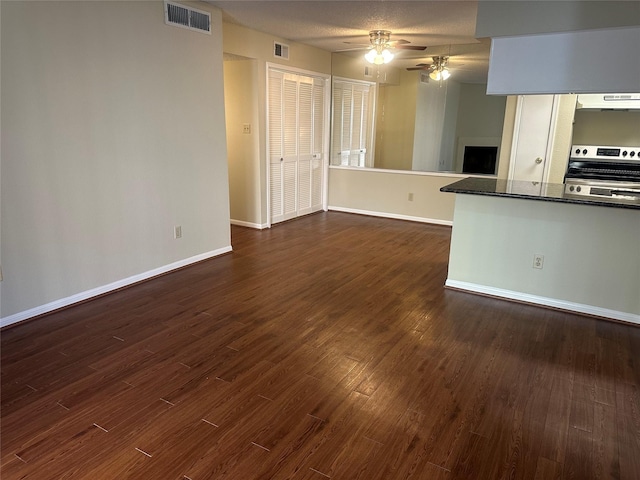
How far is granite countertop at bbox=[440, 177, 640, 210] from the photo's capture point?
310 centimetres

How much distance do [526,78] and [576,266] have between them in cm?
150

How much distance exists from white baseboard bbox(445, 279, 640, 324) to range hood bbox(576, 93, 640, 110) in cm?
269

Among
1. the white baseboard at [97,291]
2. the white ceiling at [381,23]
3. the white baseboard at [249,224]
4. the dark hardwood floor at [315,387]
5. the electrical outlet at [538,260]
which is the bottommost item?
the dark hardwood floor at [315,387]

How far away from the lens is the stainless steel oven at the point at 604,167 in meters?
4.77

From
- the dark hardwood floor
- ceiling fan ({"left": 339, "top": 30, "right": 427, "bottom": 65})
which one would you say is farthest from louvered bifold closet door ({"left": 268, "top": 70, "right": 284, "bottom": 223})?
the dark hardwood floor

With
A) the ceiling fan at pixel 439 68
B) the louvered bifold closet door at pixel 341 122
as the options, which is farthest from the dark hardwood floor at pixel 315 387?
the louvered bifold closet door at pixel 341 122

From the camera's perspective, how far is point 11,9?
2678mm

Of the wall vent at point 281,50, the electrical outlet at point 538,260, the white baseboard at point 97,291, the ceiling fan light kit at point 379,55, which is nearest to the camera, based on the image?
the white baseboard at point 97,291

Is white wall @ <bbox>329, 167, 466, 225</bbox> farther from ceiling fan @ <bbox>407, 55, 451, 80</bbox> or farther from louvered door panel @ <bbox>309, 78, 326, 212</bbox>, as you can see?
ceiling fan @ <bbox>407, 55, 451, 80</bbox>

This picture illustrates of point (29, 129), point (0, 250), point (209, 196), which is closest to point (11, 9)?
point (29, 129)

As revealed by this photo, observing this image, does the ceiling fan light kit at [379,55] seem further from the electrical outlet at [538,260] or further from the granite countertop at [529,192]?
the electrical outlet at [538,260]

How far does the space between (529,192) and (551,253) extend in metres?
0.52

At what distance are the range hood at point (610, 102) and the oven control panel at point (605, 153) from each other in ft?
1.45

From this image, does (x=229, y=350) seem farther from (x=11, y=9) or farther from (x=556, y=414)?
(x=11, y=9)
